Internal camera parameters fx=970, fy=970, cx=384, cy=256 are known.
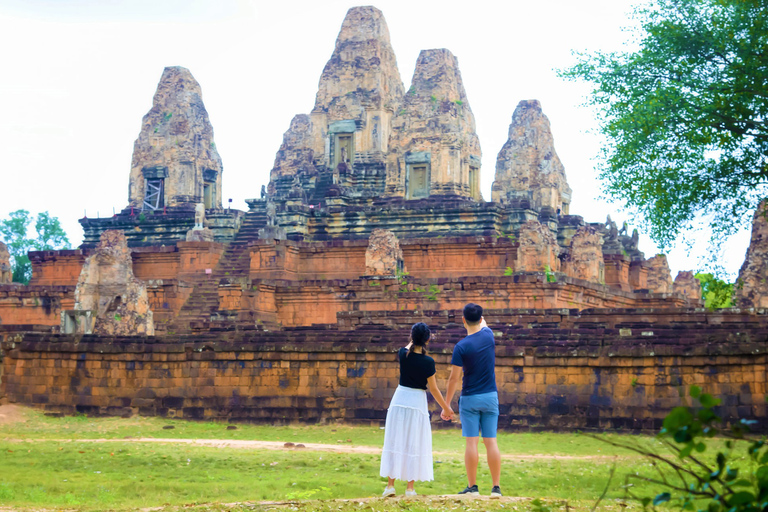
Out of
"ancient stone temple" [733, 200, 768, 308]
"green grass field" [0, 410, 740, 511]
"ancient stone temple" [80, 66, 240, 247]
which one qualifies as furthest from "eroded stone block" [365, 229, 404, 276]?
"green grass field" [0, 410, 740, 511]

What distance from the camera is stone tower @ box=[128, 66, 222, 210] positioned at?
123 ft

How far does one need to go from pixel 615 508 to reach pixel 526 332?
9029 millimetres

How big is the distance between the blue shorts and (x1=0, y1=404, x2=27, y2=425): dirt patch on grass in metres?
10.5

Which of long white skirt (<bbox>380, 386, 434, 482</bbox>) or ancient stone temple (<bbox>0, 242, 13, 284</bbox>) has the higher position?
ancient stone temple (<bbox>0, 242, 13, 284</bbox>)

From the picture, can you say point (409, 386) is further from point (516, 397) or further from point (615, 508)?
point (516, 397)

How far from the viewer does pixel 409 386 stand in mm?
8977

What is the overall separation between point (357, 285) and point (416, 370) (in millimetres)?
17626

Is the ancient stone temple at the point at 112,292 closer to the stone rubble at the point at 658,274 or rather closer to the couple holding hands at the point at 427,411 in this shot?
the couple holding hands at the point at 427,411

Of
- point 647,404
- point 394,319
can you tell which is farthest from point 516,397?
point 394,319

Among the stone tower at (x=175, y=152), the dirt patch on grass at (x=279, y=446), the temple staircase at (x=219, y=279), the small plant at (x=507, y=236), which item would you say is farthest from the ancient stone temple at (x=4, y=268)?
the dirt patch on grass at (x=279, y=446)

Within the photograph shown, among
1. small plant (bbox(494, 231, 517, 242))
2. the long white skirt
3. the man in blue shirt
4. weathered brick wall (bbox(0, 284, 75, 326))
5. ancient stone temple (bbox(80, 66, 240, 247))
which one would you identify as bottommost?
the long white skirt

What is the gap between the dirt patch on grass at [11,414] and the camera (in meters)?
16.6

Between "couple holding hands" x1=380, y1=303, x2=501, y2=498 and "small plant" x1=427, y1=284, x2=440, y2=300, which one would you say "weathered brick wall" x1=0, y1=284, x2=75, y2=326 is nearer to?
"small plant" x1=427, y1=284, x2=440, y2=300

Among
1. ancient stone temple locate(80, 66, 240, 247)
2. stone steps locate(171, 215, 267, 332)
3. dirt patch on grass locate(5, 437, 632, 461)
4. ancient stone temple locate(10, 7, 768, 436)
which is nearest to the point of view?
dirt patch on grass locate(5, 437, 632, 461)
